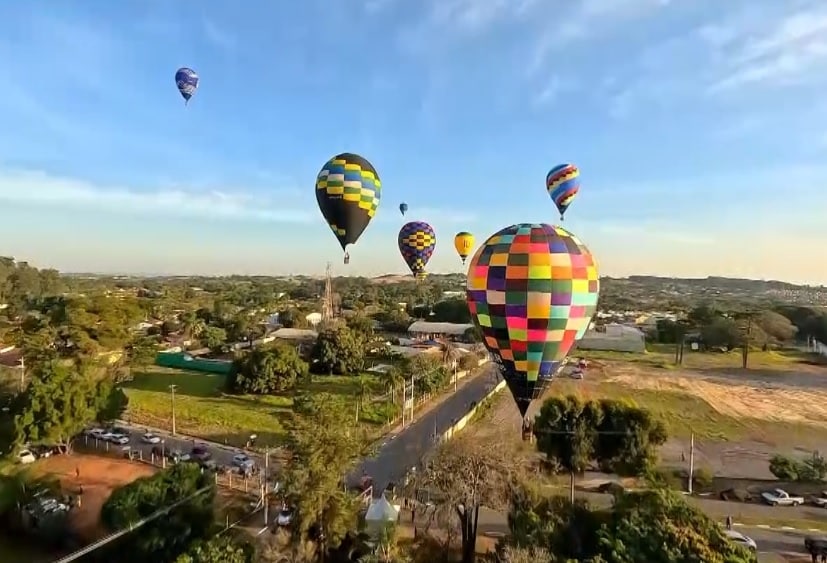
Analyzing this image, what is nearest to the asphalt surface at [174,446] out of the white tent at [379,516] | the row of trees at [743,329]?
the white tent at [379,516]

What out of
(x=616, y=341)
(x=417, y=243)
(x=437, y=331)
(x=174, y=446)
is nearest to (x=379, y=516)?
(x=174, y=446)

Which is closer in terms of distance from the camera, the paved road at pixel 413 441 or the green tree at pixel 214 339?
the paved road at pixel 413 441

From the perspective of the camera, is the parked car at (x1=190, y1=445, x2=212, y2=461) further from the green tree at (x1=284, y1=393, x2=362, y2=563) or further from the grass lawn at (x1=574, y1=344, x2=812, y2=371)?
the grass lawn at (x1=574, y1=344, x2=812, y2=371)

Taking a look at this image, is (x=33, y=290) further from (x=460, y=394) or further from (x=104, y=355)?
(x=460, y=394)

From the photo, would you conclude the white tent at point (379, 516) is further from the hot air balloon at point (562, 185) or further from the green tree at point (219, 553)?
the hot air balloon at point (562, 185)

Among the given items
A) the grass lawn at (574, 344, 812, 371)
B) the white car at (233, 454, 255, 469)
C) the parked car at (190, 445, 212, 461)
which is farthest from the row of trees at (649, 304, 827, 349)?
the parked car at (190, 445, 212, 461)

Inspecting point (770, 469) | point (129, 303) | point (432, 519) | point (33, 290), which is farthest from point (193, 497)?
point (33, 290)

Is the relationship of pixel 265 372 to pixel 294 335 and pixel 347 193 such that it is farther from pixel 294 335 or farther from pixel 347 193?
pixel 294 335

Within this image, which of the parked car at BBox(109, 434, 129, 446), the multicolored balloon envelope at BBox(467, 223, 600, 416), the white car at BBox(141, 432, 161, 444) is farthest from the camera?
the white car at BBox(141, 432, 161, 444)
